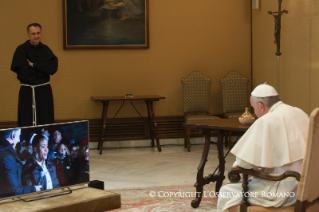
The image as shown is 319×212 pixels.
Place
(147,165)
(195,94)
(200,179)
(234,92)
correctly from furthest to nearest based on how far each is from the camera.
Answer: (234,92)
(195,94)
(147,165)
(200,179)

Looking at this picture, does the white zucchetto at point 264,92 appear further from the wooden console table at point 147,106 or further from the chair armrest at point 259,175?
the wooden console table at point 147,106

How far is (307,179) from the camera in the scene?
3453 mm

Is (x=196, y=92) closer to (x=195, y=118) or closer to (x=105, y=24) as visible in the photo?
(x=195, y=118)

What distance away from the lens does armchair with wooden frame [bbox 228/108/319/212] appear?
3371 mm

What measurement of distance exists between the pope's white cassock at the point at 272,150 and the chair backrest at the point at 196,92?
17.8ft

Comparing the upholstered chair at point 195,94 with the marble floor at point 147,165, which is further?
the upholstered chair at point 195,94

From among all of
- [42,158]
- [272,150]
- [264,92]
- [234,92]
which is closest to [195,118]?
[234,92]

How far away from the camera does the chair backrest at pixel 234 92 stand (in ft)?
31.6

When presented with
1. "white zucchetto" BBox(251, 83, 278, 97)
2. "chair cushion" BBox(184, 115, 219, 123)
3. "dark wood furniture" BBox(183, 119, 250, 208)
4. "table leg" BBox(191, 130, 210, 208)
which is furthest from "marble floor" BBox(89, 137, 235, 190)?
"white zucchetto" BBox(251, 83, 278, 97)

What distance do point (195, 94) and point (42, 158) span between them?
5089 millimetres

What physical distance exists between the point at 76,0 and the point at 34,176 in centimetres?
529

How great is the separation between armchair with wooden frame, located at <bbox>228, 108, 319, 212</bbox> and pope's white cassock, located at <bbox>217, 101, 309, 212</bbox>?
3.0 inches

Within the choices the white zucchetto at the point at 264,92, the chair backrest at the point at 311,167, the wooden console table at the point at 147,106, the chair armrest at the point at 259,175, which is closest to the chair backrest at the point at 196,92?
the wooden console table at the point at 147,106

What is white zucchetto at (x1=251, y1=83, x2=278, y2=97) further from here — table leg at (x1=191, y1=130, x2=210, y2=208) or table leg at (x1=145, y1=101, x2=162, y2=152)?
table leg at (x1=145, y1=101, x2=162, y2=152)
